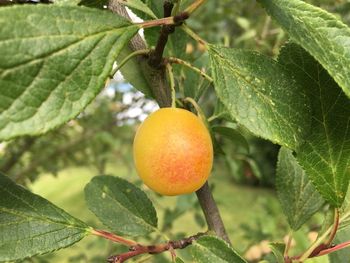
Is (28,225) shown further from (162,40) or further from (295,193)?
(295,193)

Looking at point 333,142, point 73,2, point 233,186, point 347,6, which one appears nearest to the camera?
point 73,2

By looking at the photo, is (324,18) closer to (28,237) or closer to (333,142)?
(333,142)

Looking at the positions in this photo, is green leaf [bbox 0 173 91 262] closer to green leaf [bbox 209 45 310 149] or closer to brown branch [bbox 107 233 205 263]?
brown branch [bbox 107 233 205 263]

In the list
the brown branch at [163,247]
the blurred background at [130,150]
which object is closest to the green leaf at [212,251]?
the brown branch at [163,247]

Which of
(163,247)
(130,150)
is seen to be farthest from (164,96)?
(130,150)

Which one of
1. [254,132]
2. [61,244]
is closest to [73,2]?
[254,132]

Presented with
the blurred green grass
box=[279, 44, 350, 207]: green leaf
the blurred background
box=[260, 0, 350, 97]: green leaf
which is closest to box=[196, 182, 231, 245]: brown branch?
box=[279, 44, 350, 207]: green leaf
